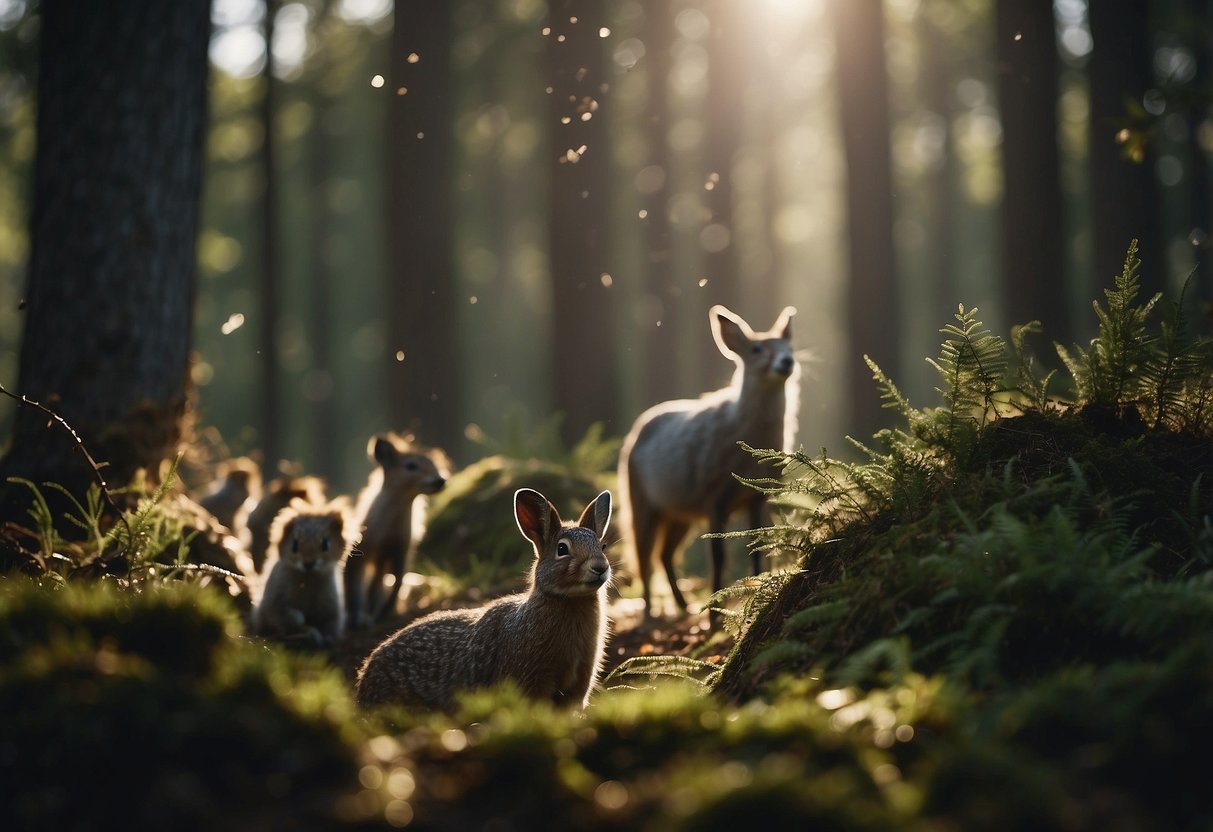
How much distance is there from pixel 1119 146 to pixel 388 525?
14.3 meters

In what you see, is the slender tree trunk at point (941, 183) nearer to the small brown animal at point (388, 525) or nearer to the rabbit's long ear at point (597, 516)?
the small brown animal at point (388, 525)

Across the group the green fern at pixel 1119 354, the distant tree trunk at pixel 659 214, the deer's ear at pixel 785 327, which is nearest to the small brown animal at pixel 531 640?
the green fern at pixel 1119 354

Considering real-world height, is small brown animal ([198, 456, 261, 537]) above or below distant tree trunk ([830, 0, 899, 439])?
below

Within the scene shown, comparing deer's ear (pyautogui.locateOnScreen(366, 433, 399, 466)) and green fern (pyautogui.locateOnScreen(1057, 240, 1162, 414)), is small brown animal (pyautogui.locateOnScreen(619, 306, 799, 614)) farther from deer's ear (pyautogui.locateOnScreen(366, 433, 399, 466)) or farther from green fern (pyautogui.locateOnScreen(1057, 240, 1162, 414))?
green fern (pyautogui.locateOnScreen(1057, 240, 1162, 414))

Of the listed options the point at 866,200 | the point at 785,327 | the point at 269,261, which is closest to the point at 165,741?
the point at 785,327

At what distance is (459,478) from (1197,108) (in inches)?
393

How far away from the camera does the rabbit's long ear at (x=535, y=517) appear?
715cm

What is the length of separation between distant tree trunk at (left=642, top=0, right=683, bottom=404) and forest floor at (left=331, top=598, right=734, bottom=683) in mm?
8264

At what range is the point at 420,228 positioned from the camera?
20.7 metres

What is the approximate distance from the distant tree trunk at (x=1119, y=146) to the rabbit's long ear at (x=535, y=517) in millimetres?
14651

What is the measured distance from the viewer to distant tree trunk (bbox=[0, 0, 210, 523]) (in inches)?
354

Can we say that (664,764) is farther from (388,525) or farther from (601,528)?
(388,525)

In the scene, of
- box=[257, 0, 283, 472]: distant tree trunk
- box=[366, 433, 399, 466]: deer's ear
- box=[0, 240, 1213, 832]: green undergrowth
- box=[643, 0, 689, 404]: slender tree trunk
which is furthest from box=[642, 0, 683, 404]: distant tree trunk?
box=[0, 240, 1213, 832]: green undergrowth

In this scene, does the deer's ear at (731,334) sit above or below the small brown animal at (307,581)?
above
